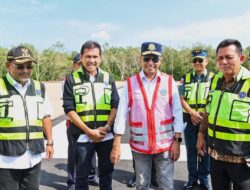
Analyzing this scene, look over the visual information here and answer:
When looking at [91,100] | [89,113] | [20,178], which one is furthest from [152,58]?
[20,178]

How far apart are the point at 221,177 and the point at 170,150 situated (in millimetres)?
558

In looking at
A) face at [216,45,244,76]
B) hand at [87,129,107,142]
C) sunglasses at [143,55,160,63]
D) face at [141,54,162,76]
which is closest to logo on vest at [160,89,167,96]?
face at [141,54,162,76]

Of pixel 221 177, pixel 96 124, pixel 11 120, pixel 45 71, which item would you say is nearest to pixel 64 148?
pixel 96 124

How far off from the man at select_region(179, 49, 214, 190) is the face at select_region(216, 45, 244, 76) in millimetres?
1395

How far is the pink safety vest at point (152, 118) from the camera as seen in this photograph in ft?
9.53

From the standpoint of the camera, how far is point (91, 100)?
3314 millimetres

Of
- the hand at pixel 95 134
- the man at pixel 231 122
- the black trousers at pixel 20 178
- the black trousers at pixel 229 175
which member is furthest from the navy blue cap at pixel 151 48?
the black trousers at pixel 20 178

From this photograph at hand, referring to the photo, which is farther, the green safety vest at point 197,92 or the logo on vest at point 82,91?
the green safety vest at point 197,92

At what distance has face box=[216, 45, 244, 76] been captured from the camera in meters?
2.67

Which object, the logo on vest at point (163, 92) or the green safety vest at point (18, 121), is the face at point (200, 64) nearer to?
the logo on vest at point (163, 92)

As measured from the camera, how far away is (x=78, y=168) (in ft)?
10.9

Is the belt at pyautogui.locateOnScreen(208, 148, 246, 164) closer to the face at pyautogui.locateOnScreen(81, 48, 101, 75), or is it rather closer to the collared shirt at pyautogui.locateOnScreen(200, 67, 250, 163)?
the collared shirt at pyautogui.locateOnScreen(200, 67, 250, 163)

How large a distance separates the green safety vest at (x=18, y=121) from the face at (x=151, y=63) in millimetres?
1182

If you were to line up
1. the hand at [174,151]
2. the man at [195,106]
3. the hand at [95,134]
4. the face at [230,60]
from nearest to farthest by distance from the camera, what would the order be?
the face at [230,60] → the hand at [174,151] → the hand at [95,134] → the man at [195,106]
